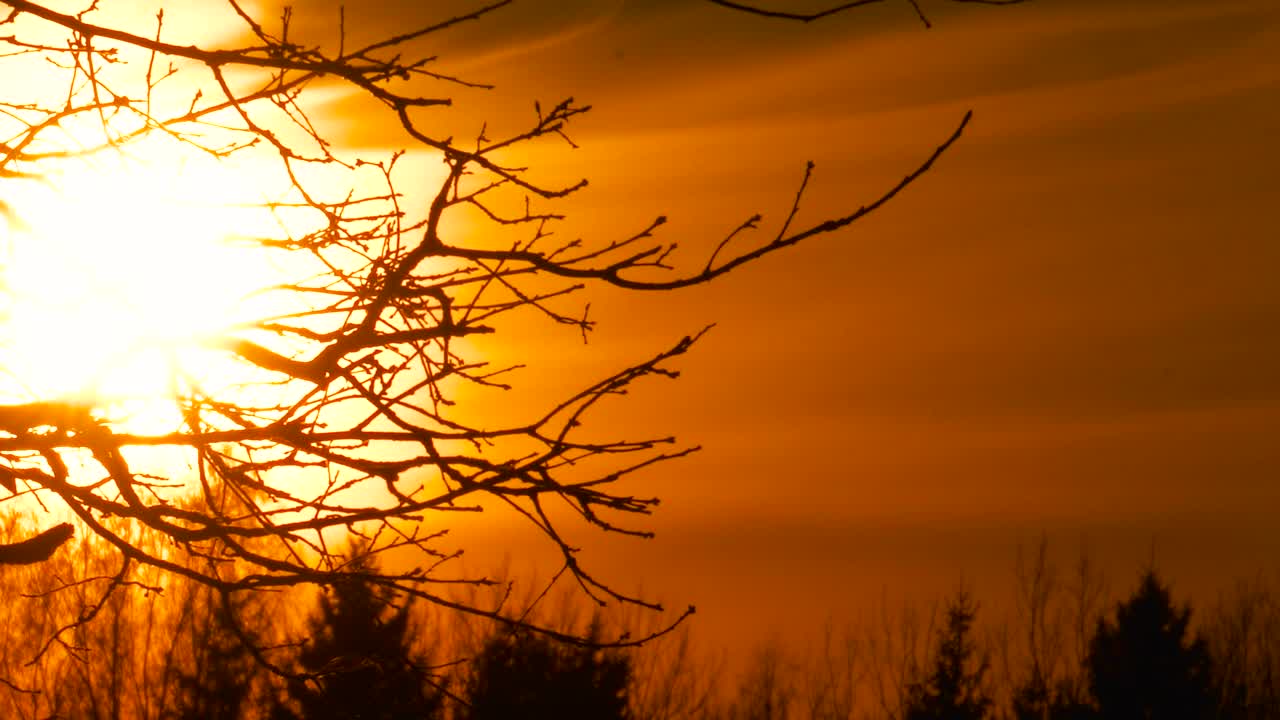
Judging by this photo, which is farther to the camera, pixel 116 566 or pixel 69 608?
pixel 69 608

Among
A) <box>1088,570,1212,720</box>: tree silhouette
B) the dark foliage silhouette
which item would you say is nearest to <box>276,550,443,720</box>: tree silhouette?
the dark foliage silhouette

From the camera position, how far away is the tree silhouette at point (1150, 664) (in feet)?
158

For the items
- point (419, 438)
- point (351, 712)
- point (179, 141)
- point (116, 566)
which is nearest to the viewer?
point (419, 438)

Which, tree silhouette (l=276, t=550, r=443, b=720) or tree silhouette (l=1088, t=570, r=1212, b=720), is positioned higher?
tree silhouette (l=1088, t=570, r=1212, b=720)

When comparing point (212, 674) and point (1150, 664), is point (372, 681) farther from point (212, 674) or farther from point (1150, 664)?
point (1150, 664)

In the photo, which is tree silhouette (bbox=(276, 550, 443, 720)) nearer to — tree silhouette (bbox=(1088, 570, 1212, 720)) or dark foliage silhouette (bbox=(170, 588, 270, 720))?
dark foliage silhouette (bbox=(170, 588, 270, 720))

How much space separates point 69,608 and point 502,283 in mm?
28413

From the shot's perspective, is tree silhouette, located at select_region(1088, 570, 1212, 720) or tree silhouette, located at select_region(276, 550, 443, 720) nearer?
tree silhouette, located at select_region(276, 550, 443, 720)

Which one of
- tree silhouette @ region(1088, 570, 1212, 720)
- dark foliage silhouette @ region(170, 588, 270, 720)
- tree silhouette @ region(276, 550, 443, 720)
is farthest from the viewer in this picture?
tree silhouette @ region(1088, 570, 1212, 720)

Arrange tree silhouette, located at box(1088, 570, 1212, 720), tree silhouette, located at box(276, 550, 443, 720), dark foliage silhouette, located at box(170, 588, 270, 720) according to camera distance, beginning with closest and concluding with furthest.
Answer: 1. tree silhouette, located at box(276, 550, 443, 720)
2. dark foliage silhouette, located at box(170, 588, 270, 720)
3. tree silhouette, located at box(1088, 570, 1212, 720)

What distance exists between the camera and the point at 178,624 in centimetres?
3331

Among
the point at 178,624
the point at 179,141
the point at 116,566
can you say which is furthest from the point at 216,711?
the point at 179,141

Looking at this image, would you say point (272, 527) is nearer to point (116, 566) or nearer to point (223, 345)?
point (223, 345)

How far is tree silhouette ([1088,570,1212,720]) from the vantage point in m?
48.2
